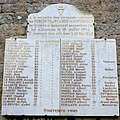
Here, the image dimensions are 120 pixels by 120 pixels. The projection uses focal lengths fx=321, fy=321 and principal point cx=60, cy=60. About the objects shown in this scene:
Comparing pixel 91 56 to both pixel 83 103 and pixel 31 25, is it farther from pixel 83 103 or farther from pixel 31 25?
pixel 31 25

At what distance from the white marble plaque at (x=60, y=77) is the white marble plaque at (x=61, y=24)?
10cm

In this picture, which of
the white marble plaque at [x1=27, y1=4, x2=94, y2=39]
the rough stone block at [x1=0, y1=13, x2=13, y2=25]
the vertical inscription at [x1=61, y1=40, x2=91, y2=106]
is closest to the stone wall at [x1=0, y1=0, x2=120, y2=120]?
the rough stone block at [x1=0, y1=13, x2=13, y2=25]

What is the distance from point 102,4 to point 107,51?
730mm

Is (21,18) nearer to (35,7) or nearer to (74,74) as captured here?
(35,7)

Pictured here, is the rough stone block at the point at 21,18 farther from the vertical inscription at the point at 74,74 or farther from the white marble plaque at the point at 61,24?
the vertical inscription at the point at 74,74

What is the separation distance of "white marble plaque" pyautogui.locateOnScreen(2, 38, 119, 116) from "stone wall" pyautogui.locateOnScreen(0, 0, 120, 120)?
166 mm

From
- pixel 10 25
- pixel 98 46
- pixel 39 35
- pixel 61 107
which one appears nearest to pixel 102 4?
pixel 98 46

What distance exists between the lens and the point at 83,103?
3699 mm

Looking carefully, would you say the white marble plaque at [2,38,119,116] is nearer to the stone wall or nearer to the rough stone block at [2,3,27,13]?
the stone wall

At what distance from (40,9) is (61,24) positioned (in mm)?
389

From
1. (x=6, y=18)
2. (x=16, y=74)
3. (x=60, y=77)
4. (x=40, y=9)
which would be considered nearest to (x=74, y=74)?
(x=60, y=77)

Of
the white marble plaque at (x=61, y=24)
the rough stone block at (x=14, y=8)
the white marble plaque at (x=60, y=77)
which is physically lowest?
the white marble plaque at (x=60, y=77)

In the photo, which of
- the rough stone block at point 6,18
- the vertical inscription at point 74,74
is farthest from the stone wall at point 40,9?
the vertical inscription at point 74,74

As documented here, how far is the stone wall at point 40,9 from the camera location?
4.12m
